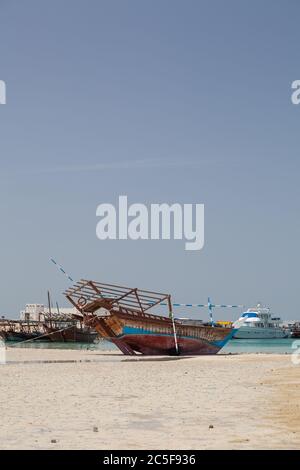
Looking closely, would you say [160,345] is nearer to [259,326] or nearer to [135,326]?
[135,326]

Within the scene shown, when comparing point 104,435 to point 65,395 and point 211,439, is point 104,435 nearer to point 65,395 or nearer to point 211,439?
point 211,439

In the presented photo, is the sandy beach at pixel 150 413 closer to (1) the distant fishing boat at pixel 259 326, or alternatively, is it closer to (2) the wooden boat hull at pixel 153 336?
(2) the wooden boat hull at pixel 153 336

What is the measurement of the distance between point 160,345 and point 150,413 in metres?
31.7

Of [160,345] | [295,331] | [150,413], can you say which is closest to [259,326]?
[295,331]

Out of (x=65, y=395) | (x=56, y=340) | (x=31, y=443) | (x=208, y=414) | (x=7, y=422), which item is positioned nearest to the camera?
(x=31, y=443)

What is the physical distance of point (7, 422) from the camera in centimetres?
1273

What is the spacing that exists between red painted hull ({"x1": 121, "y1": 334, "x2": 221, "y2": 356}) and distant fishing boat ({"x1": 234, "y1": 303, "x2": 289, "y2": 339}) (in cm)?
10808

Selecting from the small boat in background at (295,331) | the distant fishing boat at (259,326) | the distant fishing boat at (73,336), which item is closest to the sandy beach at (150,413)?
the distant fishing boat at (73,336)

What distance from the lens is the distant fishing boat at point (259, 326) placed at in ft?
521

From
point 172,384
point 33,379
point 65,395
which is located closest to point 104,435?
point 65,395

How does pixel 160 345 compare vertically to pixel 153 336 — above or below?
below

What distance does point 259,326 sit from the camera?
162 metres
